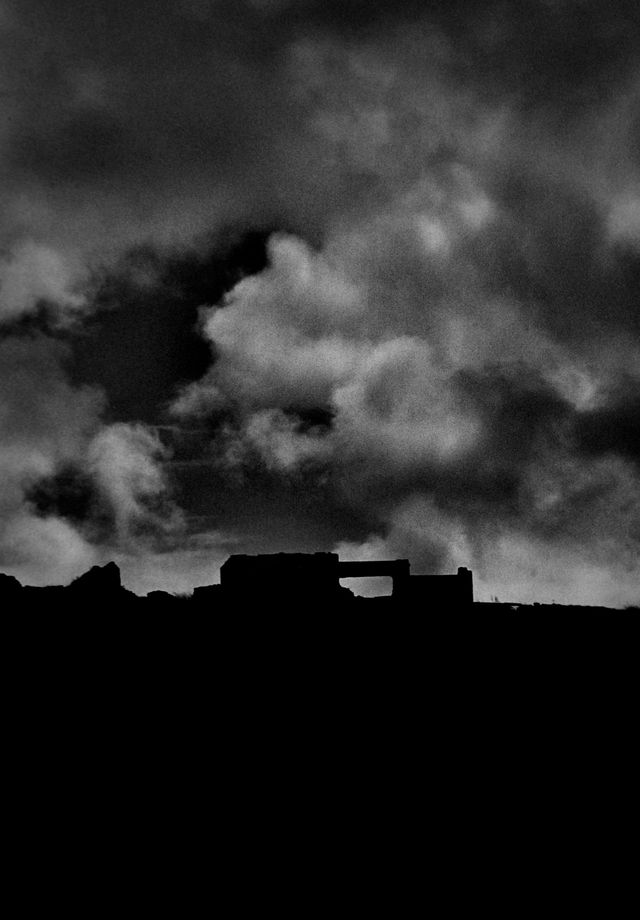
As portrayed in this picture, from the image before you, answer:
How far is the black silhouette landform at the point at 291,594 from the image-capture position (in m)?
8.23

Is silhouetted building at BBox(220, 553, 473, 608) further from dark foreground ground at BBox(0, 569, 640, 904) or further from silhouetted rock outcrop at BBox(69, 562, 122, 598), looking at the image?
silhouetted rock outcrop at BBox(69, 562, 122, 598)

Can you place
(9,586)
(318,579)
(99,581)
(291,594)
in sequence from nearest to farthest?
(9,586)
(99,581)
(291,594)
(318,579)

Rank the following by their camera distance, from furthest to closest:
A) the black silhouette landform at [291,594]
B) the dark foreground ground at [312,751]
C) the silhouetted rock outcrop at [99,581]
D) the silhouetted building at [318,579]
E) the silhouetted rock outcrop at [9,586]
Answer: the silhouetted building at [318,579], the silhouetted rock outcrop at [99,581], the black silhouette landform at [291,594], the silhouetted rock outcrop at [9,586], the dark foreground ground at [312,751]

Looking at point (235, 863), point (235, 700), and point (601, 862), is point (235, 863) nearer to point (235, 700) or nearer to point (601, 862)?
point (235, 700)

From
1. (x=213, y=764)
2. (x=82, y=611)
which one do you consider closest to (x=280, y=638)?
(x=213, y=764)

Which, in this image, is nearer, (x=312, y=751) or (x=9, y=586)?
(x=312, y=751)

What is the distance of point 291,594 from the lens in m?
9.08

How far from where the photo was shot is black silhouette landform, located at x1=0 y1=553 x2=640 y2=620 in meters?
8.23

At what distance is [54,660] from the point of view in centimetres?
767

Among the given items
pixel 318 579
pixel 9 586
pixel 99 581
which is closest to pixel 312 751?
pixel 318 579

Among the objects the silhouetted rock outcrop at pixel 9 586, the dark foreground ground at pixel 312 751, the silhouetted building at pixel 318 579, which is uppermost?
the silhouetted building at pixel 318 579

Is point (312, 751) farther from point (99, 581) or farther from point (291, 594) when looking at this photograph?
point (99, 581)

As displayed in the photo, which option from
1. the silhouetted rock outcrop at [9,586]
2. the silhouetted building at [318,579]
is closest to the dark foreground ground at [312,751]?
the silhouetted rock outcrop at [9,586]

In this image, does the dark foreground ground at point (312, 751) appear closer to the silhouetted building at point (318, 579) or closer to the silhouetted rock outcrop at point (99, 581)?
the silhouetted rock outcrop at point (99, 581)
